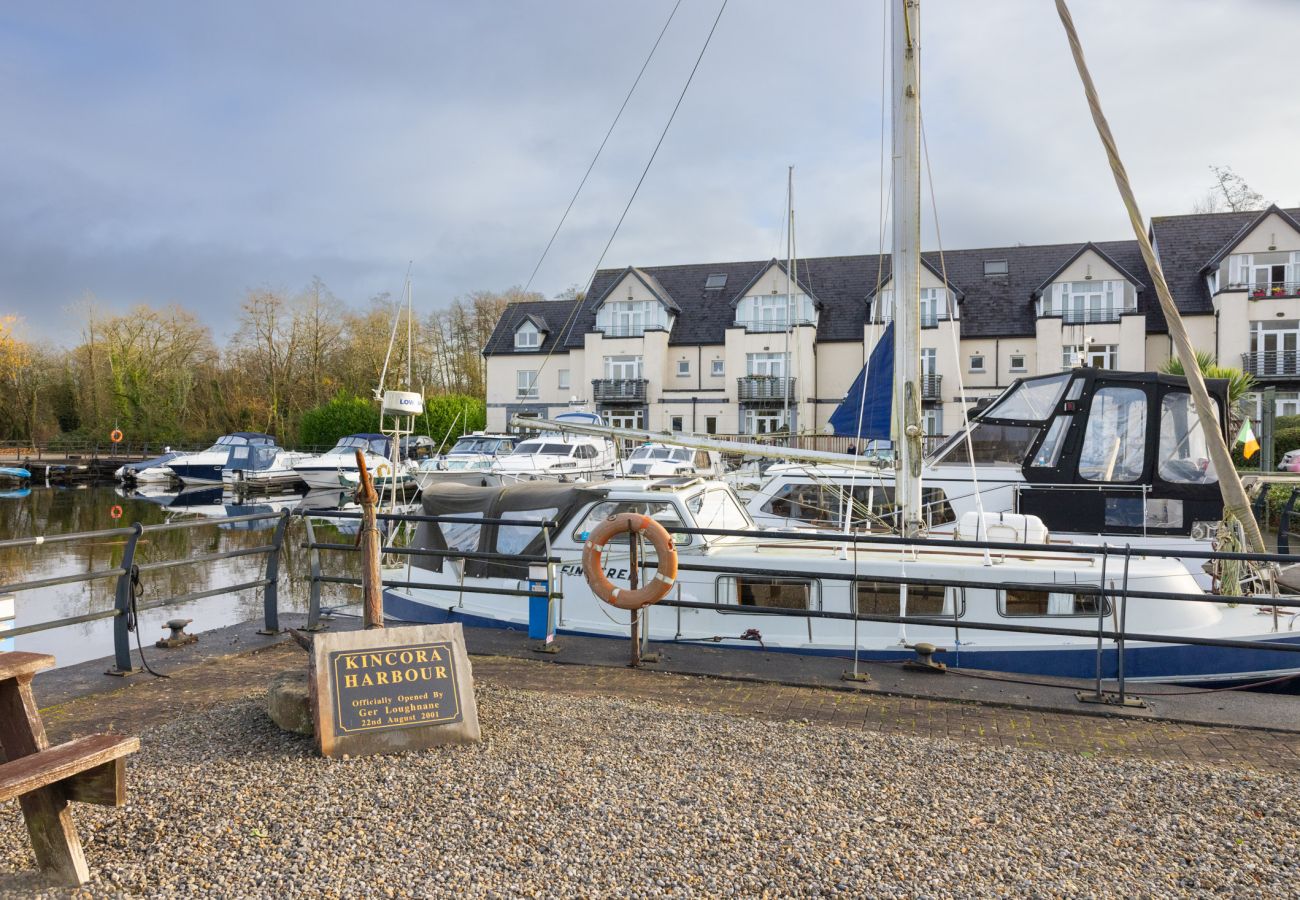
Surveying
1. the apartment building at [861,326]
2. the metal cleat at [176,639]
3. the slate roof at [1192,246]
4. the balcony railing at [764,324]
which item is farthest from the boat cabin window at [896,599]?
the slate roof at [1192,246]

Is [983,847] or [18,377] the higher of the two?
[18,377]

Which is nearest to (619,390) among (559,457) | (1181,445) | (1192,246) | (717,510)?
(559,457)

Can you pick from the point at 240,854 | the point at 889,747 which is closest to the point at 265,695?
the point at 240,854

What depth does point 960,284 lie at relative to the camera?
50.3 metres

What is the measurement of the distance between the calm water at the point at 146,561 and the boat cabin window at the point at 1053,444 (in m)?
10.6

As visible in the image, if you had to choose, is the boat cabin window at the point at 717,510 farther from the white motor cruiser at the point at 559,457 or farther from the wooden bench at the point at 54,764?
the white motor cruiser at the point at 559,457

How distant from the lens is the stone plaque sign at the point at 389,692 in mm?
4996

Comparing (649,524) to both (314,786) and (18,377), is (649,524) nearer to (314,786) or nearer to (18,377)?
(314,786)

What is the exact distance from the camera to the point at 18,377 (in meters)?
63.1

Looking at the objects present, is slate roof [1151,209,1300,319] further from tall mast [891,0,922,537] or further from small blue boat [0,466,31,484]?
small blue boat [0,466,31,484]

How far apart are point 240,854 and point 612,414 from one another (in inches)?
1978

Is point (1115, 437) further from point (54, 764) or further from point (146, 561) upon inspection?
point (146, 561)

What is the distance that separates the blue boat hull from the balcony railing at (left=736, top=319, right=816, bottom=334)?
4274 cm

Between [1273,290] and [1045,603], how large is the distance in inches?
1753
